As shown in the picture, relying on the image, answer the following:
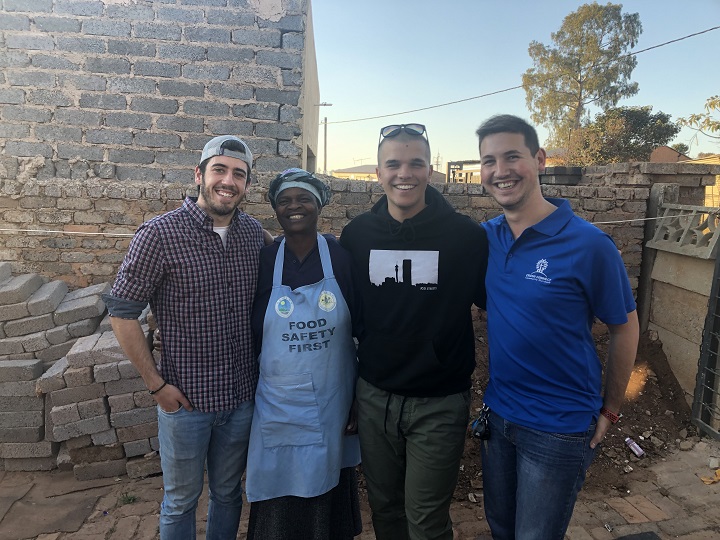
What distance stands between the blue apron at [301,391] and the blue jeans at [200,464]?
0.13 metres

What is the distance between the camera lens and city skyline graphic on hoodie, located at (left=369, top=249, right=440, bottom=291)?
2.15 m

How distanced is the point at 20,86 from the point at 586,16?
24249 millimetres

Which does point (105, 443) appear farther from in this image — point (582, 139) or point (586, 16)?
point (586, 16)

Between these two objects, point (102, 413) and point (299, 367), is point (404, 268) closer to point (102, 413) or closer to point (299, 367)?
point (299, 367)

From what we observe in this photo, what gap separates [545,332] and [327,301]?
0.99m

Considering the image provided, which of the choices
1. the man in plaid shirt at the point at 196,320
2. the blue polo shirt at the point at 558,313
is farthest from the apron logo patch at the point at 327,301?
the blue polo shirt at the point at 558,313

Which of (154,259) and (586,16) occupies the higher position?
(586,16)

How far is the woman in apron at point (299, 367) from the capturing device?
7.18 ft

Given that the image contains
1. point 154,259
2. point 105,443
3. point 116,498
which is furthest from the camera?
point 105,443

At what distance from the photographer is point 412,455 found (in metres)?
2.19

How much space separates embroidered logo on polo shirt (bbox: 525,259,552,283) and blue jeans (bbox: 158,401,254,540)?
1514mm

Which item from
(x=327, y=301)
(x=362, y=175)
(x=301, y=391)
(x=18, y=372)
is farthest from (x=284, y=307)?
(x=362, y=175)

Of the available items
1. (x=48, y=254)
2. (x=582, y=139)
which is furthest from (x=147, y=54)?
(x=582, y=139)

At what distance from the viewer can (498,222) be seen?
7.34 ft
